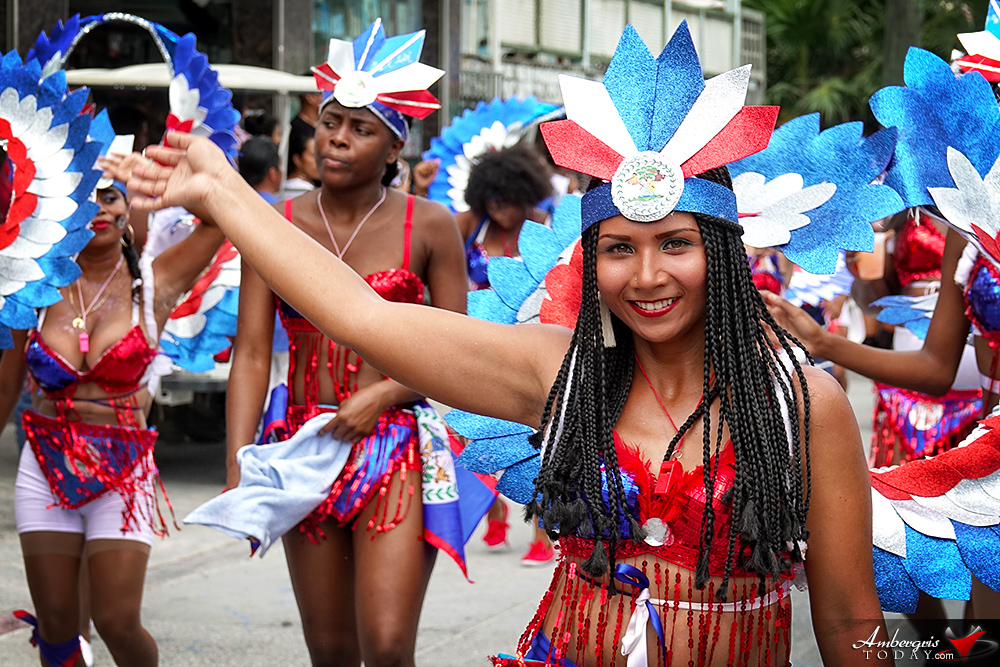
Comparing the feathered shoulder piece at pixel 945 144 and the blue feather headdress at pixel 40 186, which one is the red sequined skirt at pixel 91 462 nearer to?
the blue feather headdress at pixel 40 186

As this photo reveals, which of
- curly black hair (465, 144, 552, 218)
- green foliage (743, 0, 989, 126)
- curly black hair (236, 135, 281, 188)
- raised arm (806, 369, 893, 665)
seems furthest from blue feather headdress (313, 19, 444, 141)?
green foliage (743, 0, 989, 126)

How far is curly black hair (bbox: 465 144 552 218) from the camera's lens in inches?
280

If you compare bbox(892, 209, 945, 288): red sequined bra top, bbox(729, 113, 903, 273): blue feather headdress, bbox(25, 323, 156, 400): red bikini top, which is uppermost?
bbox(729, 113, 903, 273): blue feather headdress

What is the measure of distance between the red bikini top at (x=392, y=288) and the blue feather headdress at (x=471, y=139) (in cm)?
434

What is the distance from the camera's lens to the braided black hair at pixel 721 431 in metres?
2.03

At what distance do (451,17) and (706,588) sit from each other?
44.8ft

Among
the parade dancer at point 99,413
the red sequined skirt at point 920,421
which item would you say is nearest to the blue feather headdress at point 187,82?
the parade dancer at point 99,413

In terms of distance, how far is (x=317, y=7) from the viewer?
13.1m

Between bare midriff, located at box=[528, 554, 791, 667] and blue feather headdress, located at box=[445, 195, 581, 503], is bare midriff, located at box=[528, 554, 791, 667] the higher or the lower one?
the lower one

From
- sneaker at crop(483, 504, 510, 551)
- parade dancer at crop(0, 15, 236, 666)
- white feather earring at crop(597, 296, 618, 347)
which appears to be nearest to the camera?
white feather earring at crop(597, 296, 618, 347)

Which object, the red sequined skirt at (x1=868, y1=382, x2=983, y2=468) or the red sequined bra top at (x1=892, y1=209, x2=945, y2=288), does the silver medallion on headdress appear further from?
the red sequined bra top at (x1=892, y1=209, x2=945, y2=288)

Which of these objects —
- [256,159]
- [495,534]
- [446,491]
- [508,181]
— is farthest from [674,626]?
[256,159]

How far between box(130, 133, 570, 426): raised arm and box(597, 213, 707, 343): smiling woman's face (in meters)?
0.21

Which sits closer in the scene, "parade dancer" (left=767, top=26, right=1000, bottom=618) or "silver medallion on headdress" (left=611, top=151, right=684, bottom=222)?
"silver medallion on headdress" (left=611, top=151, right=684, bottom=222)
